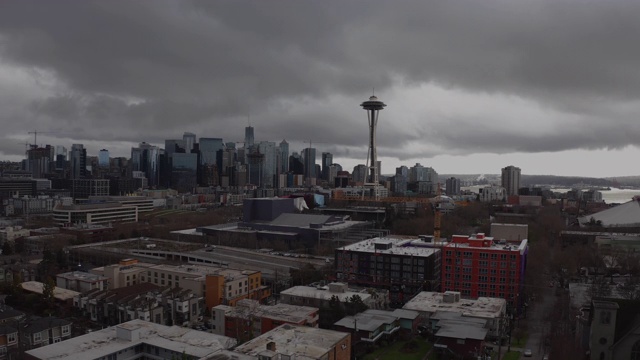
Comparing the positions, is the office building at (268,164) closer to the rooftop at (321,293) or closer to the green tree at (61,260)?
the green tree at (61,260)

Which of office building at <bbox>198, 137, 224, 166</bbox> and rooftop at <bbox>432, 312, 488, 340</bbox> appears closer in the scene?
rooftop at <bbox>432, 312, 488, 340</bbox>

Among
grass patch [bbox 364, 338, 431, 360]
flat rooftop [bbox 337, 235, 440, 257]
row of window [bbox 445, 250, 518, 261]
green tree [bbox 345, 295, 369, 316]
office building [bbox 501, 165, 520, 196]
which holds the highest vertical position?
office building [bbox 501, 165, 520, 196]

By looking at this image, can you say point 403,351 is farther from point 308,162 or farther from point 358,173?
point 308,162

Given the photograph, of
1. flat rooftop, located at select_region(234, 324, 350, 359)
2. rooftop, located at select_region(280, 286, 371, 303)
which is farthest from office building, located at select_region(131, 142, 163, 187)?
flat rooftop, located at select_region(234, 324, 350, 359)

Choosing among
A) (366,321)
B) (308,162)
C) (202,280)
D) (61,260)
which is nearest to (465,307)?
(366,321)

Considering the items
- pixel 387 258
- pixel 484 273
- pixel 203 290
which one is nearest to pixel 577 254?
pixel 484 273

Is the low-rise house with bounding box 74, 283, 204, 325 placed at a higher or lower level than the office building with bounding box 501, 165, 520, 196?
lower

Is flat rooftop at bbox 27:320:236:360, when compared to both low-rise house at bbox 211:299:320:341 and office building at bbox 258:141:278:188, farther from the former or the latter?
office building at bbox 258:141:278:188

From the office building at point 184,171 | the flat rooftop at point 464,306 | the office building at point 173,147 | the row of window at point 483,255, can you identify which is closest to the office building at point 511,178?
the office building at point 184,171
